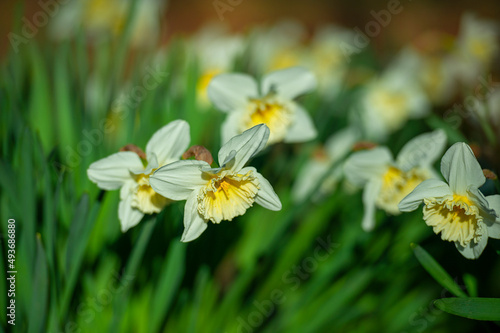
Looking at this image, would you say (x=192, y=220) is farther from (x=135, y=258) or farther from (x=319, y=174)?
(x=319, y=174)

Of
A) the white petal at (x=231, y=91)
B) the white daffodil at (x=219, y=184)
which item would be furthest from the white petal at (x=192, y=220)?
the white petal at (x=231, y=91)

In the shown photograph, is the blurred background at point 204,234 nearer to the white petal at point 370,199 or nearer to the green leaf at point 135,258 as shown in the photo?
the green leaf at point 135,258

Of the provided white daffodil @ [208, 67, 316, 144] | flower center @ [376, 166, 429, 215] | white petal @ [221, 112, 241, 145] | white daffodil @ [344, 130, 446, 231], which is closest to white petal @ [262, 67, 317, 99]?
white daffodil @ [208, 67, 316, 144]

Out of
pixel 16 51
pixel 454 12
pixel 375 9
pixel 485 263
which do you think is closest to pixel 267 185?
pixel 485 263

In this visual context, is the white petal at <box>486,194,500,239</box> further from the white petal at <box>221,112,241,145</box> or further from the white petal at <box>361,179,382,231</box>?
the white petal at <box>221,112,241,145</box>

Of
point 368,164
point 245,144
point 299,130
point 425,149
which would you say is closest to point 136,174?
point 245,144

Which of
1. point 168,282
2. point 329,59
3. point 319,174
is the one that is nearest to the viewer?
point 168,282
